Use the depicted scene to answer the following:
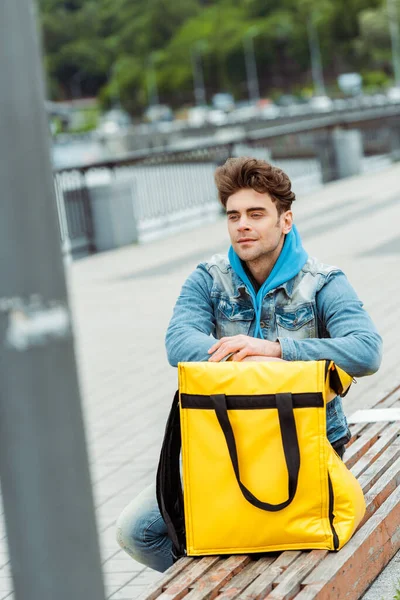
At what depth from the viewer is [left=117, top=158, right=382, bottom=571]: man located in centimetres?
341

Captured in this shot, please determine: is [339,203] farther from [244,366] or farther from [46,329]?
[46,329]

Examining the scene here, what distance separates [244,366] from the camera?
3146 millimetres

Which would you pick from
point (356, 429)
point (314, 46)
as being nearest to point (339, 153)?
point (356, 429)

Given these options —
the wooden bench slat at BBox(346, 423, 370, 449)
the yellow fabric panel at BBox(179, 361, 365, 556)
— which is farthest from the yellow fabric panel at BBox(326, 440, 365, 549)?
the wooden bench slat at BBox(346, 423, 370, 449)

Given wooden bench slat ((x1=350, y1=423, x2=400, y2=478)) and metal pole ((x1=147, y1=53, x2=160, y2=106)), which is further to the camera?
metal pole ((x1=147, y1=53, x2=160, y2=106))

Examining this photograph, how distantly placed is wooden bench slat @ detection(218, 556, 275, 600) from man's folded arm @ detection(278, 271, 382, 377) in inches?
23.7

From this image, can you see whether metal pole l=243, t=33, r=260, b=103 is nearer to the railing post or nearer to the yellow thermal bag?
the railing post

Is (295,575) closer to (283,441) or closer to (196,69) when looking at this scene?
(283,441)

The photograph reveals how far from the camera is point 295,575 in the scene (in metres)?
3.09

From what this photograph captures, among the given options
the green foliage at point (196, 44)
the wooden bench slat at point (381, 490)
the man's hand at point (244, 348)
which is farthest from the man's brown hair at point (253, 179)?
the green foliage at point (196, 44)

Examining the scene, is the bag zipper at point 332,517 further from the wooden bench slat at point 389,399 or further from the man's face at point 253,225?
the wooden bench slat at point 389,399

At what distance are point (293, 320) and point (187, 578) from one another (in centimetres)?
86

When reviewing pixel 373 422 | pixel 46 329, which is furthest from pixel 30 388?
pixel 373 422

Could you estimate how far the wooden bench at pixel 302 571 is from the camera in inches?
120
